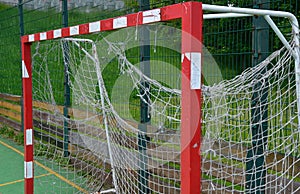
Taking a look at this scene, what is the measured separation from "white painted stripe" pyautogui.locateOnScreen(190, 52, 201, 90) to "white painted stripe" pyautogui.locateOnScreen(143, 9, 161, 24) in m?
0.42

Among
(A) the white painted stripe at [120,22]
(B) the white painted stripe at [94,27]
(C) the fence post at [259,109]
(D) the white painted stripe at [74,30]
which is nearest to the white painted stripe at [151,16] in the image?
(A) the white painted stripe at [120,22]

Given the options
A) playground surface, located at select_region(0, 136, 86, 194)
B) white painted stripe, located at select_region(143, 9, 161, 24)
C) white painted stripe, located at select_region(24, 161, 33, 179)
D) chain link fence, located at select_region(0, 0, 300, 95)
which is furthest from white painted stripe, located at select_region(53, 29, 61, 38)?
playground surface, located at select_region(0, 136, 86, 194)

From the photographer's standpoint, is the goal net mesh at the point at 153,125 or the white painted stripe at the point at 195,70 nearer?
the white painted stripe at the point at 195,70

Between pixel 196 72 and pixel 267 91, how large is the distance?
5.17 feet

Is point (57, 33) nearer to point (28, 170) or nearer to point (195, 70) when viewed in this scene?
point (28, 170)

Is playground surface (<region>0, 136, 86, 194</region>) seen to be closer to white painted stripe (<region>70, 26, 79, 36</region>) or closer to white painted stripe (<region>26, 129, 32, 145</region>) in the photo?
white painted stripe (<region>26, 129, 32, 145</region>)

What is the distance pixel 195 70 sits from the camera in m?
1.85

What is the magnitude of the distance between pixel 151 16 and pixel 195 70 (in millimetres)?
524

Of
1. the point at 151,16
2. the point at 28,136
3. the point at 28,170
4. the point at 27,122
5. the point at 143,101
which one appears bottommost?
the point at 28,170

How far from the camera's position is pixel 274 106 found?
3230 mm

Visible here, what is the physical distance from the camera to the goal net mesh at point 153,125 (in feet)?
10.3

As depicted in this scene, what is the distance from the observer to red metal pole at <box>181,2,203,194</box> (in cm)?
183

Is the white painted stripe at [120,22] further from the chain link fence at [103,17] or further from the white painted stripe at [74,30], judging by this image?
the chain link fence at [103,17]

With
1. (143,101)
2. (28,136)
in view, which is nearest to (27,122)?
(28,136)
